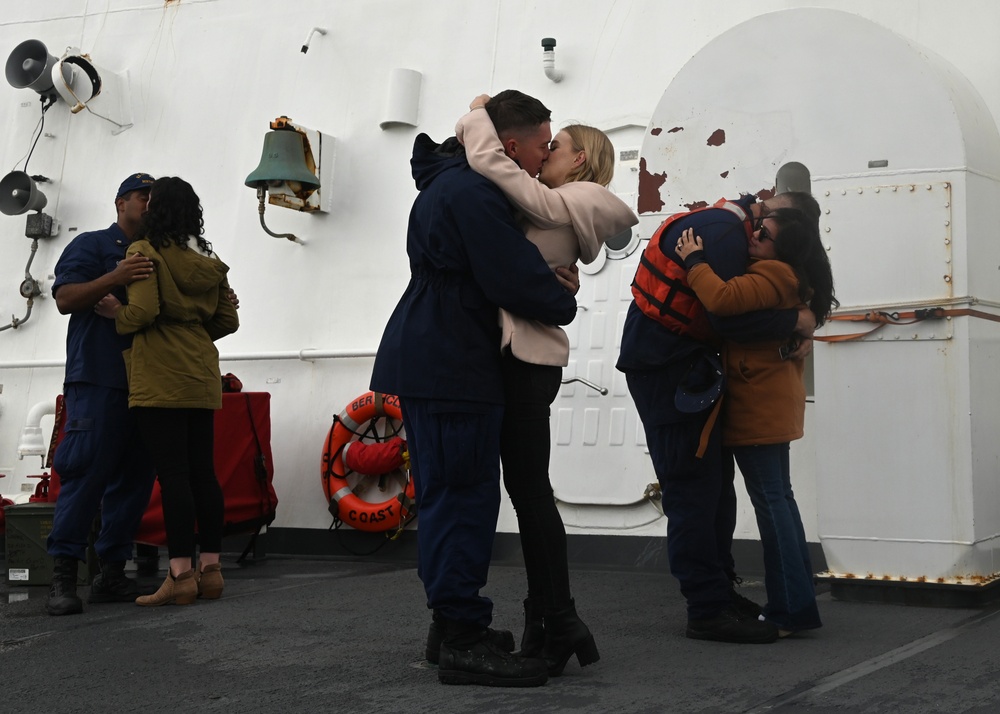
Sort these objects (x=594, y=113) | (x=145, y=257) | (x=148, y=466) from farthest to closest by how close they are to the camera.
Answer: (x=594, y=113)
(x=148, y=466)
(x=145, y=257)

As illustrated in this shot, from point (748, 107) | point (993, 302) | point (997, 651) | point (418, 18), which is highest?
point (418, 18)

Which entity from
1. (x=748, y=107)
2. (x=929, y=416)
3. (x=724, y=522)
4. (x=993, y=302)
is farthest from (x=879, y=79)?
(x=724, y=522)

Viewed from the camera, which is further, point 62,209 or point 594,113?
point 62,209

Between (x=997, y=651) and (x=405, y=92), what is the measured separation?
386cm

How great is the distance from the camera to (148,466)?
13.7 feet

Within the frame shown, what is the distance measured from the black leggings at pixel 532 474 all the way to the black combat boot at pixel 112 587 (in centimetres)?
188

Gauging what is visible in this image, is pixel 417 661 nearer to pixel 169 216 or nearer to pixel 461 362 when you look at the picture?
pixel 461 362

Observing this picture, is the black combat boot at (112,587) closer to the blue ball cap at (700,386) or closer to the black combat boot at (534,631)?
the black combat boot at (534,631)

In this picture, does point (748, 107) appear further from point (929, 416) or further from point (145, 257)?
point (145, 257)

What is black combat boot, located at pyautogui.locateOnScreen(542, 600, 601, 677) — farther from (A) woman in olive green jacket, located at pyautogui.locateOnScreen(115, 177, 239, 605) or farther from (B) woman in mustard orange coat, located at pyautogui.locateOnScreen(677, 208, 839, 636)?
(A) woman in olive green jacket, located at pyautogui.locateOnScreen(115, 177, 239, 605)

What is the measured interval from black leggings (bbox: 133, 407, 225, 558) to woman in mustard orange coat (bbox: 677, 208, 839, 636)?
1.85 metres

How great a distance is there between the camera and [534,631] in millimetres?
2791

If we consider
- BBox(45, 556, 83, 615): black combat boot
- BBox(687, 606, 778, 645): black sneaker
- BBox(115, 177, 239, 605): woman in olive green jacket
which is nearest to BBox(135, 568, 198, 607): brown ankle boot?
BBox(115, 177, 239, 605): woman in olive green jacket

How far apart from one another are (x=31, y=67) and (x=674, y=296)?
15.6 feet
